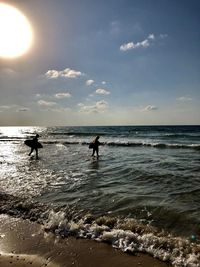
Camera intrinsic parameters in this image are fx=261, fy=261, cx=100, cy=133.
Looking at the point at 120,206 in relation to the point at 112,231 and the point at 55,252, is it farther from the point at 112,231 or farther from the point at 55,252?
the point at 55,252

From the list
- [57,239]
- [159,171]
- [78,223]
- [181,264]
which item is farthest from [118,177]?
[181,264]

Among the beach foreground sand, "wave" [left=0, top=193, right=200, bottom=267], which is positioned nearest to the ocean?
"wave" [left=0, top=193, right=200, bottom=267]

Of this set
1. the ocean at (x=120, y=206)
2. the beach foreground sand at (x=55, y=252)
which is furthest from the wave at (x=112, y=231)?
the beach foreground sand at (x=55, y=252)

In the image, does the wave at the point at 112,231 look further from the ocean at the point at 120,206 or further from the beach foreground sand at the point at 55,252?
the beach foreground sand at the point at 55,252

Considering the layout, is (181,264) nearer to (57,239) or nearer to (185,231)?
(185,231)

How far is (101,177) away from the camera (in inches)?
510

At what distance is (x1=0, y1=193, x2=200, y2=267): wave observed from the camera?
5.50 metres

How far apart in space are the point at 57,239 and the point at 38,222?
123 centimetres

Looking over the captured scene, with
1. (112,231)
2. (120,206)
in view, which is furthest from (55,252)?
(120,206)

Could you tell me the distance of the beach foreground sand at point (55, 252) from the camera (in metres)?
5.25

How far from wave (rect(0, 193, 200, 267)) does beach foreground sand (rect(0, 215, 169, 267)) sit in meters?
0.23

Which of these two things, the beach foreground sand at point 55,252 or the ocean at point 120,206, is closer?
the beach foreground sand at point 55,252

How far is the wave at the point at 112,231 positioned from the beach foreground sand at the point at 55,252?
0.23m

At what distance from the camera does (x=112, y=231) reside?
6535mm
